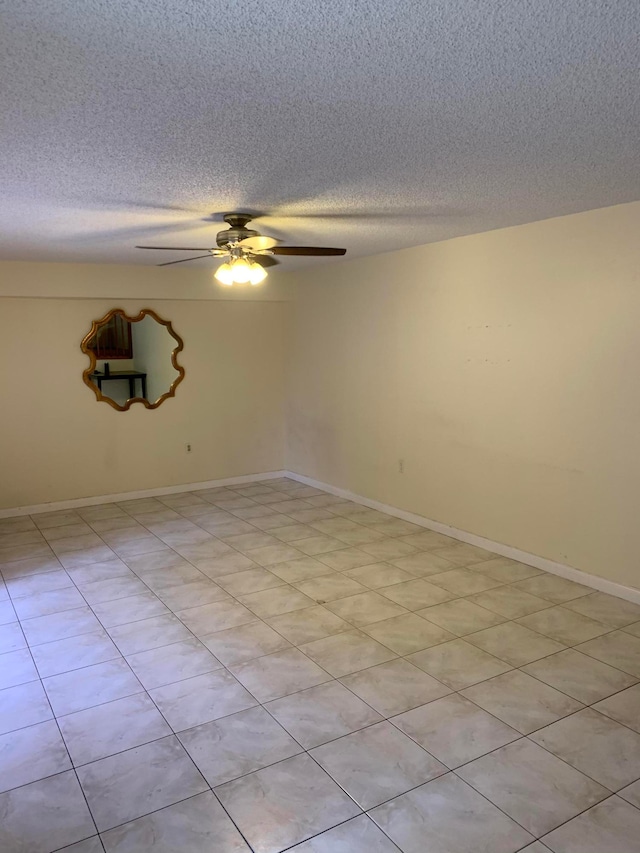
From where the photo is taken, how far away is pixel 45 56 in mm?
1488

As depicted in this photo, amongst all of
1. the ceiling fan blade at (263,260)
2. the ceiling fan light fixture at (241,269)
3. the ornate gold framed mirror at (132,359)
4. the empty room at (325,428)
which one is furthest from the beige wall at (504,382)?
the ceiling fan light fixture at (241,269)

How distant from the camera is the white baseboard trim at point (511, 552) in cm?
361

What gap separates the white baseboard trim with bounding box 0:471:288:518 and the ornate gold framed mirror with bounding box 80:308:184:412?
2.70 ft

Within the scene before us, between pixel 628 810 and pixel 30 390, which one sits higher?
pixel 30 390

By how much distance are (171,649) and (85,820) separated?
110cm

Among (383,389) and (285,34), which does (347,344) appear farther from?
(285,34)

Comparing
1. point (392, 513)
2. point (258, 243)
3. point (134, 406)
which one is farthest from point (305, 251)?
point (134, 406)

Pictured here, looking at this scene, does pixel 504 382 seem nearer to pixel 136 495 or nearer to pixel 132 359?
pixel 132 359

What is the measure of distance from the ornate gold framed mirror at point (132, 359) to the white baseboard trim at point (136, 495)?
0.82 metres

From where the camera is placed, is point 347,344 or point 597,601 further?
point 347,344

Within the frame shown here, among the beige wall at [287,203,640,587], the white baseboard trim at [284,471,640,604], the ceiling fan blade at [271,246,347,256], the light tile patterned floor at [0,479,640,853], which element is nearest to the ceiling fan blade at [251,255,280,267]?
the ceiling fan blade at [271,246,347,256]

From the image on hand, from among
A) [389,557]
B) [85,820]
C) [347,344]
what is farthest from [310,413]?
[85,820]

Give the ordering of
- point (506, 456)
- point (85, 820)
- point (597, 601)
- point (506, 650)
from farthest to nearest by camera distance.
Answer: point (506, 456)
point (597, 601)
point (506, 650)
point (85, 820)

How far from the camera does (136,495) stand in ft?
19.7
